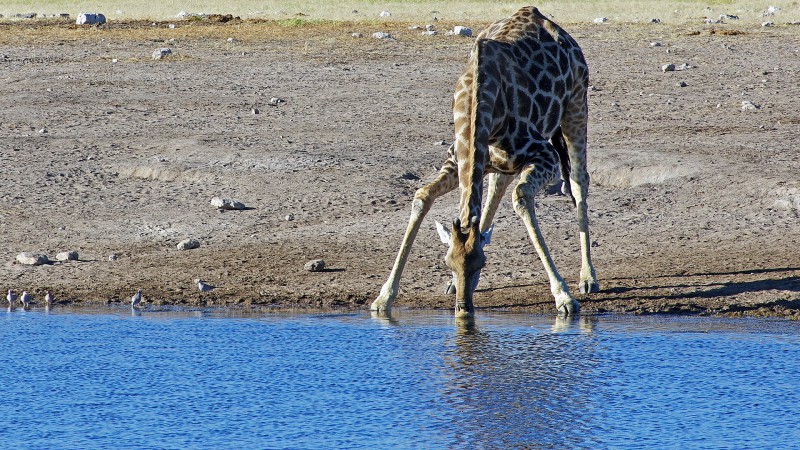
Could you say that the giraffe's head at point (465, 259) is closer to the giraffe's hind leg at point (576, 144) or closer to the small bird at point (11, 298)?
the giraffe's hind leg at point (576, 144)

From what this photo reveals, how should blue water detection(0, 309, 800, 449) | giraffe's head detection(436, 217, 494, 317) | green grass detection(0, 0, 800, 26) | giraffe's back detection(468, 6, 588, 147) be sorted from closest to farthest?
blue water detection(0, 309, 800, 449) → giraffe's head detection(436, 217, 494, 317) → giraffe's back detection(468, 6, 588, 147) → green grass detection(0, 0, 800, 26)

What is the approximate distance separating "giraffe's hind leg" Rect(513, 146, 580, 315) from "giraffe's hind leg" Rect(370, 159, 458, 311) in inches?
19.0

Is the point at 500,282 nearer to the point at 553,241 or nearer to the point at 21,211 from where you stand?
the point at 553,241

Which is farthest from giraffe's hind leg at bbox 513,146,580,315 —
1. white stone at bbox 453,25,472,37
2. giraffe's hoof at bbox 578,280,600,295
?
white stone at bbox 453,25,472,37

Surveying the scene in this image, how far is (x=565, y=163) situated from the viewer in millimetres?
9594

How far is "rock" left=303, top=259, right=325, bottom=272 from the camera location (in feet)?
30.8

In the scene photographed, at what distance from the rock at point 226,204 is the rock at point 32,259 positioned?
175 cm

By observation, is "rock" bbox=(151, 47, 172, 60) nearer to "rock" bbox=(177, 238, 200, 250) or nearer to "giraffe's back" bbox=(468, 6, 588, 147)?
"rock" bbox=(177, 238, 200, 250)

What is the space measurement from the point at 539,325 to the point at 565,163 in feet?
7.27

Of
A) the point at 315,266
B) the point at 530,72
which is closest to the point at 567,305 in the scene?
the point at 530,72

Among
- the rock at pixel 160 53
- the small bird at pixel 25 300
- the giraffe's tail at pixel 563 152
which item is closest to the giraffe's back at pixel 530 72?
the giraffe's tail at pixel 563 152

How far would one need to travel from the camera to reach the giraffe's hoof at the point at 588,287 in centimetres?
864

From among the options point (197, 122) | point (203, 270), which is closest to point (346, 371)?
point (203, 270)

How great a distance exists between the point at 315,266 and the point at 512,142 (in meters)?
1.77
